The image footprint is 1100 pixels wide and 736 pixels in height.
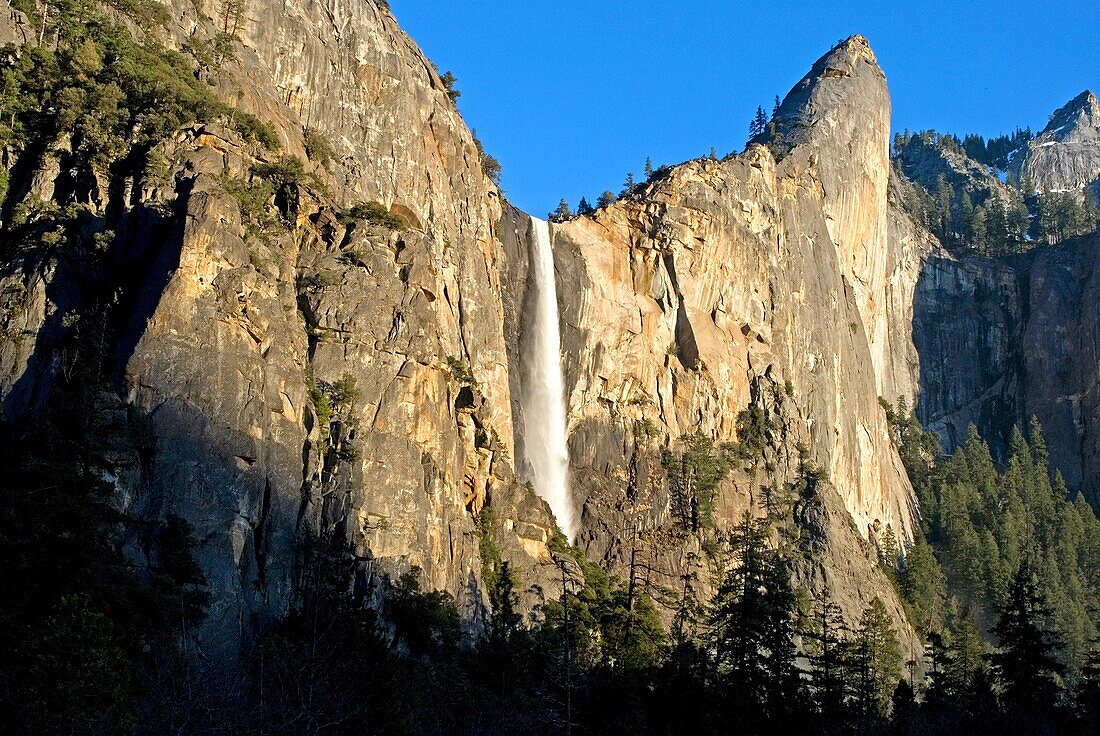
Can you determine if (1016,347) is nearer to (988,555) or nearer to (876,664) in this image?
(988,555)

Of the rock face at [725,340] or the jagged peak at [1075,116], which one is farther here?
the jagged peak at [1075,116]

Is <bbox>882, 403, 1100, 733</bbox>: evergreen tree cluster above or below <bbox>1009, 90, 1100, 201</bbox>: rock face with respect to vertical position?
below

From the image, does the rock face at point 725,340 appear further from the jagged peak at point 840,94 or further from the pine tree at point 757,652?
the pine tree at point 757,652

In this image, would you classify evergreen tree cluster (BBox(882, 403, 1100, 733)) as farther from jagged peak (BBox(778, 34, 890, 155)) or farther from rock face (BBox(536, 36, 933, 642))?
jagged peak (BBox(778, 34, 890, 155))

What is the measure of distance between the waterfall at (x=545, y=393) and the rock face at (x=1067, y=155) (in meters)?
108

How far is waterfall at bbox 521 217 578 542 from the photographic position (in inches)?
2522

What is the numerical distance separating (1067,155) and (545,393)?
124 m

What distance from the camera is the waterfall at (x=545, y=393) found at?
6406 cm

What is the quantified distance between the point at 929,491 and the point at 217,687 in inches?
3027

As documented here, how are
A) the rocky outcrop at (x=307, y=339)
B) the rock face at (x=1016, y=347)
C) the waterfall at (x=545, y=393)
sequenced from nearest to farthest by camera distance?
the rocky outcrop at (x=307, y=339) < the waterfall at (x=545, y=393) < the rock face at (x=1016, y=347)

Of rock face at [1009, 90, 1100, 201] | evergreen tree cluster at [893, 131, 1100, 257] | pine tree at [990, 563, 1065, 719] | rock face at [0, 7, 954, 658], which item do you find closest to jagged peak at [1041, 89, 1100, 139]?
rock face at [1009, 90, 1100, 201]

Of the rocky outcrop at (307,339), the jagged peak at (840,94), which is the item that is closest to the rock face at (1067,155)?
the jagged peak at (840,94)

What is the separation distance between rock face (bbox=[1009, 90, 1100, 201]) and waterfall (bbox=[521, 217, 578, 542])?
108 m

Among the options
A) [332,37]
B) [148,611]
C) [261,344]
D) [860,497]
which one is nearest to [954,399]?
[860,497]
